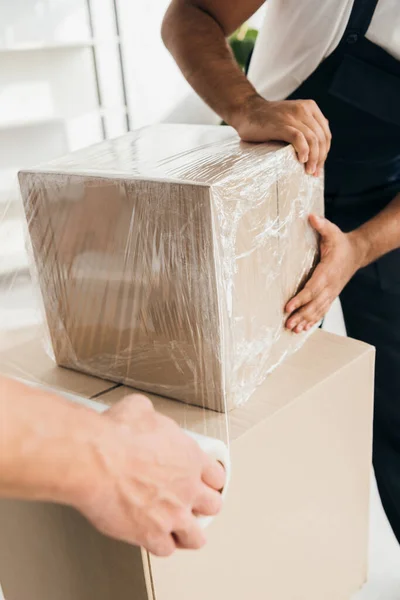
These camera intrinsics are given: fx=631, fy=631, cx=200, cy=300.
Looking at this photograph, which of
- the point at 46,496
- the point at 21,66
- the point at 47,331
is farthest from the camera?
the point at 21,66

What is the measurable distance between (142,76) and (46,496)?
3300 mm

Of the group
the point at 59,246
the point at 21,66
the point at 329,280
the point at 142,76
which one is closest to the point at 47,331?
the point at 59,246

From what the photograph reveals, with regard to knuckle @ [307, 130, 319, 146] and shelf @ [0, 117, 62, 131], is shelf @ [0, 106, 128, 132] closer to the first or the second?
shelf @ [0, 117, 62, 131]

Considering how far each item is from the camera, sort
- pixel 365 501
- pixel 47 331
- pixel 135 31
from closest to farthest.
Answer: pixel 47 331 < pixel 365 501 < pixel 135 31

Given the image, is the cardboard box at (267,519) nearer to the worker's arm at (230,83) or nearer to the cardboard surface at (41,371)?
the cardboard surface at (41,371)

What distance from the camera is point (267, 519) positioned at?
0.85m

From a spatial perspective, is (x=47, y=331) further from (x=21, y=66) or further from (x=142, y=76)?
(x=142, y=76)

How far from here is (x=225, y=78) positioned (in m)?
1.03

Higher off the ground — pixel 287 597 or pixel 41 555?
pixel 41 555

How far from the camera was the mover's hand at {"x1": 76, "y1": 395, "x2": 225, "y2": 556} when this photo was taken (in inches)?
20.8

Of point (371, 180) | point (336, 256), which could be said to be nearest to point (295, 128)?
point (336, 256)

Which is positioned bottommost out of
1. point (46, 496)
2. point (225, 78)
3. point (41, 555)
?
point (41, 555)

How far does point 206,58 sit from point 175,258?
0.49 m

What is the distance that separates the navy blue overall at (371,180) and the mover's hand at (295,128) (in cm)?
21
